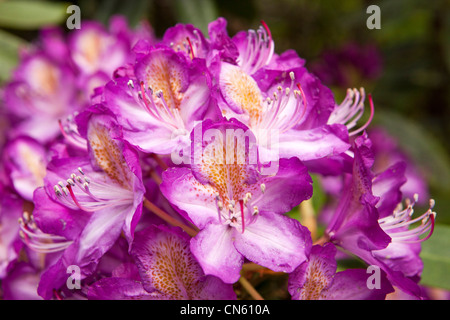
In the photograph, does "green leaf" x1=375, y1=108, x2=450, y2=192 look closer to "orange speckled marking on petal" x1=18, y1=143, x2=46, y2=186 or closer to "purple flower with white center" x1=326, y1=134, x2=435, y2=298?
"purple flower with white center" x1=326, y1=134, x2=435, y2=298

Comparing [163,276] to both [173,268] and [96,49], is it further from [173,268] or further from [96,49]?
[96,49]

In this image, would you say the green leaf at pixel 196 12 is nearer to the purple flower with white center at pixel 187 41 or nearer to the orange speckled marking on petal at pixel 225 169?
the purple flower with white center at pixel 187 41

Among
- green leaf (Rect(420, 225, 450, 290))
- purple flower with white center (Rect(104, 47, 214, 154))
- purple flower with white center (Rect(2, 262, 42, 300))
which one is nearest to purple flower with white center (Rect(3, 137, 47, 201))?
purple flower with white center (Rect(2, 262, 42, 300))

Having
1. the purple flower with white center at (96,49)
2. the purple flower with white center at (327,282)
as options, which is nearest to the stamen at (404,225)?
the purple flower with white center at (327,282)

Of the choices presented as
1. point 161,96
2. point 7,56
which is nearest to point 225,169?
point 161,96
